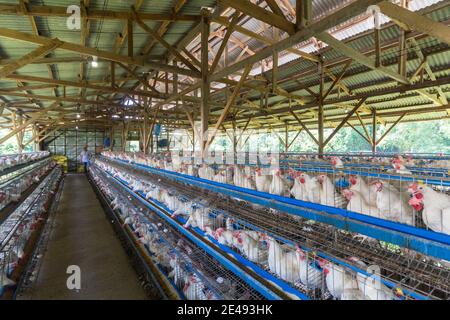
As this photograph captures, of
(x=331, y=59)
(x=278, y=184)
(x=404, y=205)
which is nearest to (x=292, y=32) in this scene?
(x=278, y=184)

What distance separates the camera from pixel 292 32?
256 centimetres

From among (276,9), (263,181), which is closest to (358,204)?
(263,181)

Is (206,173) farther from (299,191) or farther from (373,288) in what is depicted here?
(373,288)

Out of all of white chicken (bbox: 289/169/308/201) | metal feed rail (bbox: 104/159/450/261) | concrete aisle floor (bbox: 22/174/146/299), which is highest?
white chicken (bbox: 289/169/308/201)

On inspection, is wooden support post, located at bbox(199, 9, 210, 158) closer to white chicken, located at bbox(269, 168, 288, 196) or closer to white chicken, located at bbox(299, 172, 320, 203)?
white chicken, located at bbox(269, 168, 288, 196)

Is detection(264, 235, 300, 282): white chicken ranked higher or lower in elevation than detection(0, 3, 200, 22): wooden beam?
lower

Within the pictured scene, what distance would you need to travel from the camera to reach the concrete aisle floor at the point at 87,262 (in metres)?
3.19

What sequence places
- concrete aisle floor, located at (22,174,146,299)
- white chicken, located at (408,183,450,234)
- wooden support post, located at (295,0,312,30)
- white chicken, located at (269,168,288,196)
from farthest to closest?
concrete aisle floor, located at (22,174,146,299), wooden support post, located at (295,0,312,30), white chicken, located at (269,168,288,196), white chicken, located at (408,183,450,234)

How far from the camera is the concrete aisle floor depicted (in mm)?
3189

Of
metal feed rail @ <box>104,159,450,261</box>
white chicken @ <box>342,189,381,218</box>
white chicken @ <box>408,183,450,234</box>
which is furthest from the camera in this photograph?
white chicken @ <box>342,189,381,218</box>

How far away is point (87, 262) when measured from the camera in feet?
13.1

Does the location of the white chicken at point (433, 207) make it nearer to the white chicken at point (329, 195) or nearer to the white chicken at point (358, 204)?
the white chicken at point (358, 204)

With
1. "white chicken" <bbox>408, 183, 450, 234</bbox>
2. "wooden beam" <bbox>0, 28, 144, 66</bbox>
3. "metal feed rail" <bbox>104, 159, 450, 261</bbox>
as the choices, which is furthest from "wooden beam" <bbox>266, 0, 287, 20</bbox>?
"wooden beam" <bbox>0, 28, 144, 66</bbox>

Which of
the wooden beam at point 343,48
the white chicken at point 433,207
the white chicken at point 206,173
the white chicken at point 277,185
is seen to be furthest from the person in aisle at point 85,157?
the white chicken at point 433,207
